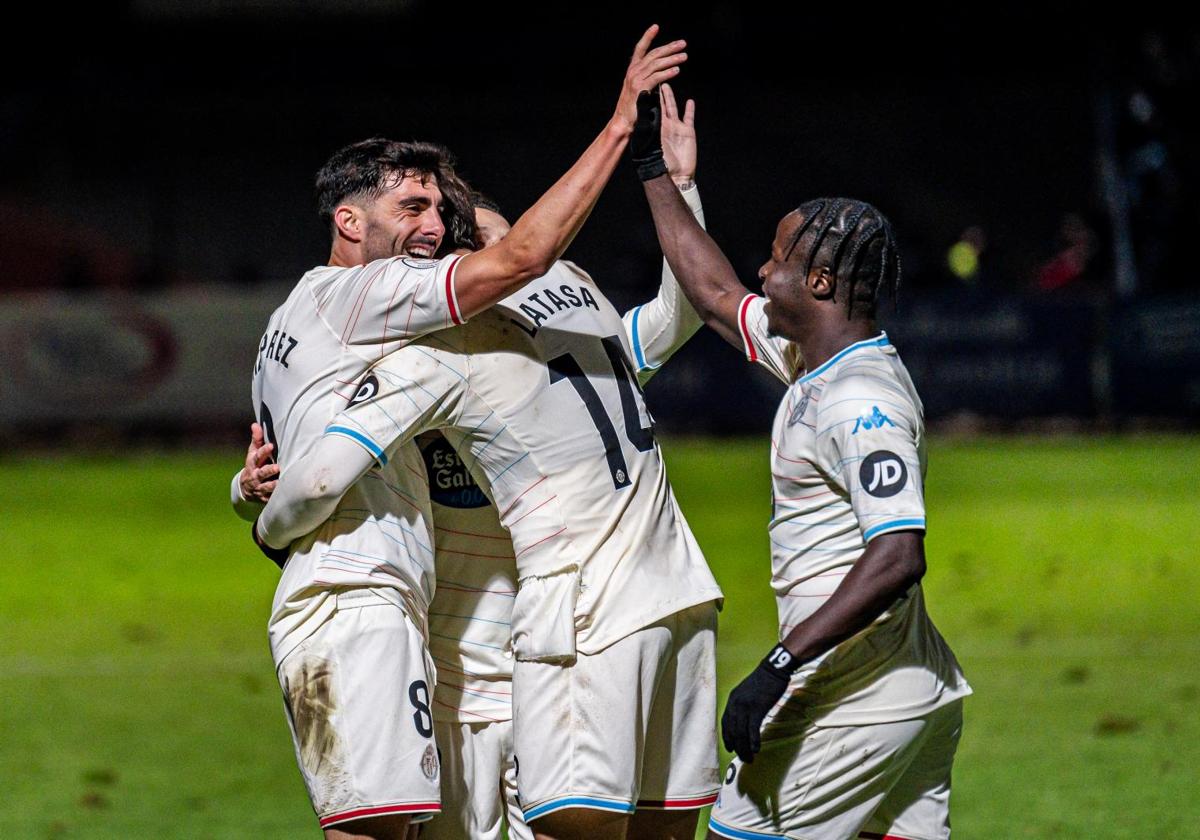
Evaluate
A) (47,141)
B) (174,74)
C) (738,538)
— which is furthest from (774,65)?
(738,538)

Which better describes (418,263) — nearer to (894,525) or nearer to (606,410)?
(606,410)

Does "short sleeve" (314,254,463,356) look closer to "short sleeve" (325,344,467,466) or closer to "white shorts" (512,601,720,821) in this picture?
"short sleeve" (325,344,467,466)

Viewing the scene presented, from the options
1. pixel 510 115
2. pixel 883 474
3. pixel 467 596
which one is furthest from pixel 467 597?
pixel 510 115

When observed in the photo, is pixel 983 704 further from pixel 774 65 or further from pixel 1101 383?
pixel 774 65

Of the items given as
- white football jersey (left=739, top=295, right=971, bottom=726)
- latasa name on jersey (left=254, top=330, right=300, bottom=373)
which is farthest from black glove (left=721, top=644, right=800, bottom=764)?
latasa name on jersey (left=254, top=330, right=300, bottom=373)

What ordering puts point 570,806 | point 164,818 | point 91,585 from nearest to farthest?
point 570,806 → point 164,818 → point 91,585

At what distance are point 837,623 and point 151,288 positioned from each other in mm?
18987

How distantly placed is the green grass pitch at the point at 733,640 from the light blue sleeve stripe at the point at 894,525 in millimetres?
2857

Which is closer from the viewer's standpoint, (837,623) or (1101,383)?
(837,623)

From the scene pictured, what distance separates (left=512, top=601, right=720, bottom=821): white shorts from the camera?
3945 millimetres

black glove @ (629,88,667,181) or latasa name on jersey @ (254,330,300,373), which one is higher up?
black glove @ (629,88,667,181)

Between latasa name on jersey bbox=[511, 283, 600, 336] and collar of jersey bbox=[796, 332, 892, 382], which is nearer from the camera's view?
collar of jersey bbox=[796, 332, 892, 382]

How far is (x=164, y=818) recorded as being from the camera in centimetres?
641

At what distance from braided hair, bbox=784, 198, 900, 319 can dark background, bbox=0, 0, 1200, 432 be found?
21857 millimetres
